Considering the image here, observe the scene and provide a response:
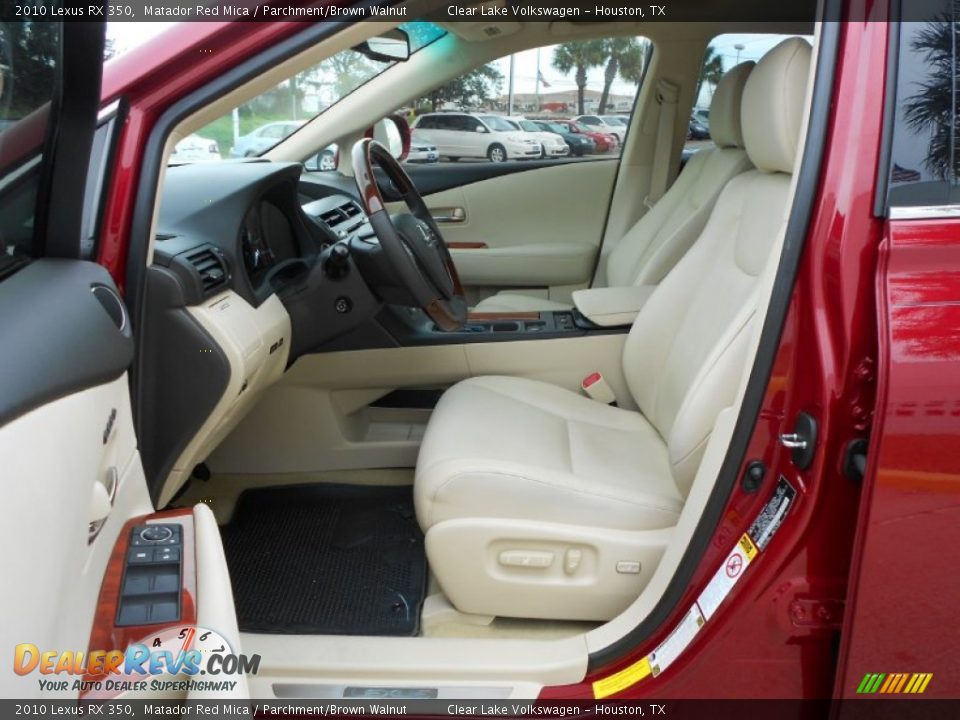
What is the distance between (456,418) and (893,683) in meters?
0.99

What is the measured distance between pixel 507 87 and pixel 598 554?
207cm

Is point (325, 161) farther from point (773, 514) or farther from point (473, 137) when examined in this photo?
point (773, 514)

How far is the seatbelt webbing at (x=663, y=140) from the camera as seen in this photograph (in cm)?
321

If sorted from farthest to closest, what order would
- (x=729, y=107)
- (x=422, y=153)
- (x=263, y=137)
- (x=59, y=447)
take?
1. (x=422, y=153)
2. (x=263, y=137)
3. (x=729, y=107)
4. (x=59, y=447)

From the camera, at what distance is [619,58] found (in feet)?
10.4

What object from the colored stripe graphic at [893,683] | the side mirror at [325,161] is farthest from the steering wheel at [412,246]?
the colored stripe graphic at [893,683]

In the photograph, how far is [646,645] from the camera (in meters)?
1.33

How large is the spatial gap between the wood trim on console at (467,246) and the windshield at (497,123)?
49 cm

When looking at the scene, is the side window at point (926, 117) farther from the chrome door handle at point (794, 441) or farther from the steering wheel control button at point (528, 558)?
the steering wheel control button at point (528, 558)

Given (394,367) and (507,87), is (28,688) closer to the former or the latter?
(394,367)

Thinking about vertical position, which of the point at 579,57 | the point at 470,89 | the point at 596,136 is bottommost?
the point at 596,136

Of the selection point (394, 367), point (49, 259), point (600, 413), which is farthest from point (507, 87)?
point (49, 259)

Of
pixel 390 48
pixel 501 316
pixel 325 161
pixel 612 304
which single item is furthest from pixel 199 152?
pixel 612 304

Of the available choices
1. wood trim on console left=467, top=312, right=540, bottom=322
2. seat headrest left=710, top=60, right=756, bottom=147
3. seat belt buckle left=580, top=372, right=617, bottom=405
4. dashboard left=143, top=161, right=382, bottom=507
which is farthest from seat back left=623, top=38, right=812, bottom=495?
A: dashboard left=143, top=161, right=382, bottom=507
